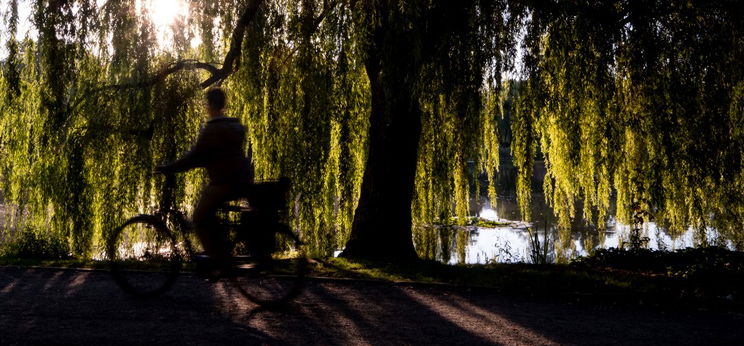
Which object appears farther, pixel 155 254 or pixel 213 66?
pixel 213 66

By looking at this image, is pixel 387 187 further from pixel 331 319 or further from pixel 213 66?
pixel 331 319

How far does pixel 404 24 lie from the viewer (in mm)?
6945

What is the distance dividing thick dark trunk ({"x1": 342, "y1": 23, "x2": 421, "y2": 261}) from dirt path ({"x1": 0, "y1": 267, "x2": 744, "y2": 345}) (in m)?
2.42

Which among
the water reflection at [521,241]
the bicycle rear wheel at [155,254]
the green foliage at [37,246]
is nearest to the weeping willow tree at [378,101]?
the green foliage at [37,246]

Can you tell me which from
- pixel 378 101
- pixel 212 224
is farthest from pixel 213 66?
pixel 212 224

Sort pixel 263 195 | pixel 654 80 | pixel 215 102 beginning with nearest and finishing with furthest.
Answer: pixel 263 195
pixel 215 102
pixel 654 80

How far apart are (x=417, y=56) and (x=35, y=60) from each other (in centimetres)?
540

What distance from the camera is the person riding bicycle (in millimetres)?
4852

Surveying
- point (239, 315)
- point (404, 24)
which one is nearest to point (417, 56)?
point (404, 24)

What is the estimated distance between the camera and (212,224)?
4.93 m

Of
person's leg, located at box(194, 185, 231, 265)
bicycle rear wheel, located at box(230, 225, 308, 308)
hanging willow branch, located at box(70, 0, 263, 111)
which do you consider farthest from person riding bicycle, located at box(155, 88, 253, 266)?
hanging willow branch, located at box(70, 0, 263, 111)

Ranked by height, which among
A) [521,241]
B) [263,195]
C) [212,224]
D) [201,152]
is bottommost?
[521,241]

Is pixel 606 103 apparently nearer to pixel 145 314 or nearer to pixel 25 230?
pixel 145 314

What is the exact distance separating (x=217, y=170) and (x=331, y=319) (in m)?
1.46
